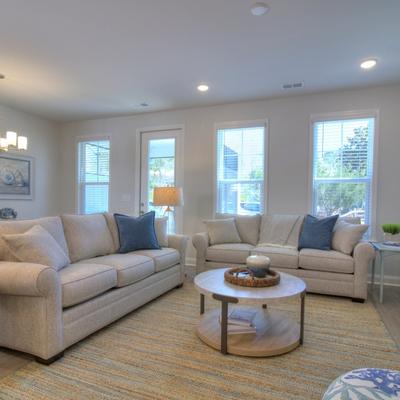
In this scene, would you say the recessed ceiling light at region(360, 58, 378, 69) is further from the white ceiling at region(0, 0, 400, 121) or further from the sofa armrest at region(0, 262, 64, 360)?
the sofa armrest at region(0, 262, 64, 360)

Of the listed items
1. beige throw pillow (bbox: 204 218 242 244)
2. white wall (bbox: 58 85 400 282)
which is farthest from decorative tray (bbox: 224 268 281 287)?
white wall (bbox: 58 85 400 282)

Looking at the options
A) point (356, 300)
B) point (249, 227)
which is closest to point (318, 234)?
point (356, 300)

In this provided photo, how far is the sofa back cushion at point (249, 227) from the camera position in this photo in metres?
4.25

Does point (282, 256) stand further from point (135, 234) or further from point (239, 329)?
point (135, 234)

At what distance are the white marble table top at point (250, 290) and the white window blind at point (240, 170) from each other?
233 cm

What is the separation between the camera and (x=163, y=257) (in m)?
3.32

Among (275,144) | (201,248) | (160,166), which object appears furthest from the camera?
(160,166)

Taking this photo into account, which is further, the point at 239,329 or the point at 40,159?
the point at 40,159

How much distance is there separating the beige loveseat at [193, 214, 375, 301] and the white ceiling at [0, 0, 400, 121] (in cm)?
186

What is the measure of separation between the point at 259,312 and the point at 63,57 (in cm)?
332

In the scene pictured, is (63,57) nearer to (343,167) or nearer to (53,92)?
(53,92)

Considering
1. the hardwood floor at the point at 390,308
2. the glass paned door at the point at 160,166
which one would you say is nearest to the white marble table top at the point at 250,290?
the hardwood floor at the point at 390,308

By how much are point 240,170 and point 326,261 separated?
77.8 inches

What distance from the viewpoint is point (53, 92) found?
433 centimetres
